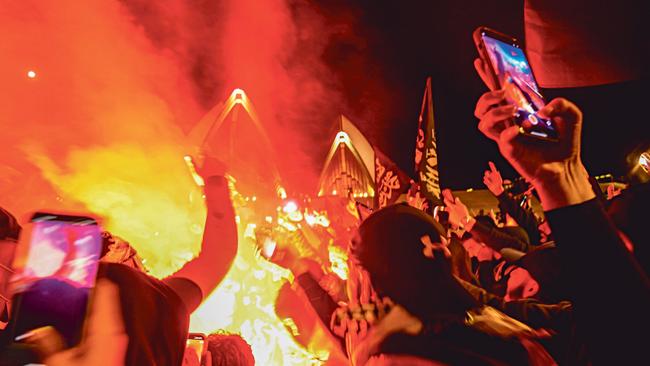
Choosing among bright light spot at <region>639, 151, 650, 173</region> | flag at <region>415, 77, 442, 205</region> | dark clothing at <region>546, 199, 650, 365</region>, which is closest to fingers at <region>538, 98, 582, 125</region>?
dark clothing at <region>546, 199, 650, 365</region>

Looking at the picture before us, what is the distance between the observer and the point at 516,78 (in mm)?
1200

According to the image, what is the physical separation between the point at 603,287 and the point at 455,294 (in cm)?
49

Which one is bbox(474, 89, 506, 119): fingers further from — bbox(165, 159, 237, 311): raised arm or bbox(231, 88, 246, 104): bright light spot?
bbox(231, 88, 246, 104): bright light spot

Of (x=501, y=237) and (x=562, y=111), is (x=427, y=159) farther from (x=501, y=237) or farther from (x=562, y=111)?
(x=562, y=111)

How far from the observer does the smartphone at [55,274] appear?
3.19 feet

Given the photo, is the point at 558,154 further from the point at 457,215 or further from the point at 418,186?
the point at 418,186

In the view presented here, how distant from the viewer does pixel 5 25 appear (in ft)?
13.5

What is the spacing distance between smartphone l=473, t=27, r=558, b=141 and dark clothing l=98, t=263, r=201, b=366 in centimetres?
119

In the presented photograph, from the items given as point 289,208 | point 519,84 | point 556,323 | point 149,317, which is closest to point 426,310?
point 556,323

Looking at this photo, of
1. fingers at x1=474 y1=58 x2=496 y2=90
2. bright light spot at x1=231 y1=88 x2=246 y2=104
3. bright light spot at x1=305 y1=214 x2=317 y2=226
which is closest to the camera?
fingers at x1=474 y1=58 x2=496 y2=90

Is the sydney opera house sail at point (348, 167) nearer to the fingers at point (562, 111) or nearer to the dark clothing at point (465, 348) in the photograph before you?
the dark clothing at point (465, 348)

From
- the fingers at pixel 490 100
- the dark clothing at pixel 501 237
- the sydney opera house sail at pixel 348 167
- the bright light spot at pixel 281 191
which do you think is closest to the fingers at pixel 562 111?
the fingers at pixel 490 100

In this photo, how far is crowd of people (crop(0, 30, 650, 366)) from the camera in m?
0.83

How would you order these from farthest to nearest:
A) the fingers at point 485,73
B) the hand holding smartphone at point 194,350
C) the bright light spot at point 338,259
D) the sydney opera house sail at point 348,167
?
1. the sydney opera house sail at point 348,167
2. the bright light spot at point 338,259
3. the hand holding smartphone at point 194,350
4. the fingers at point 485,73
